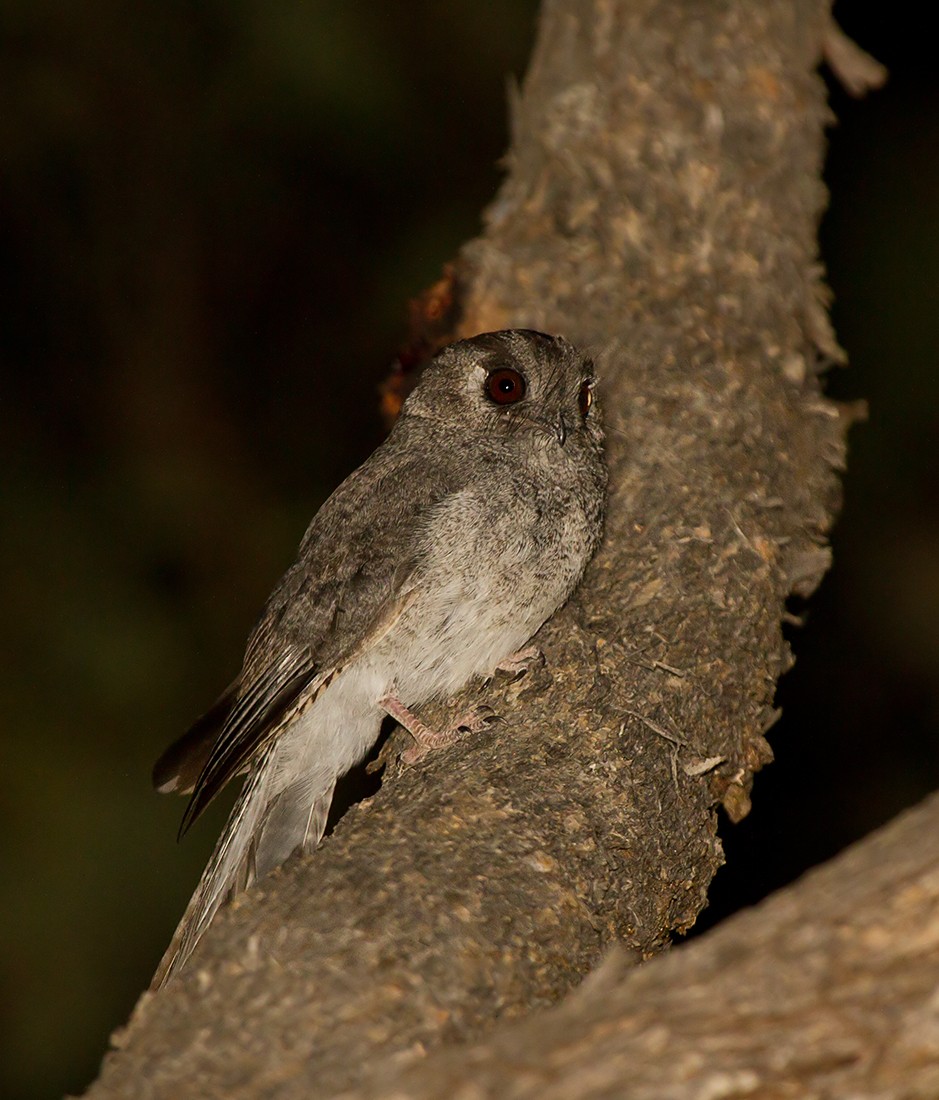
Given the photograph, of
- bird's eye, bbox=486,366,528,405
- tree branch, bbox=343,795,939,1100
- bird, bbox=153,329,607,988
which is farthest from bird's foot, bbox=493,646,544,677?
tree branch, bbox=343,795,939,1100

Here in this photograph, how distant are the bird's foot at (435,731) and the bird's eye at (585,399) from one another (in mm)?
1010

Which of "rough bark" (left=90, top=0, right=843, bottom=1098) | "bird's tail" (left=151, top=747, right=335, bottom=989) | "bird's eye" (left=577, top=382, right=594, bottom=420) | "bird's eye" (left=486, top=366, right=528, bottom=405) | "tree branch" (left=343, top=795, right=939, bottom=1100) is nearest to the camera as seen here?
"tree branch" (left=343, top=795, right=939, bottom=1100)

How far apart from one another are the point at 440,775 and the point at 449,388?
1.30 m

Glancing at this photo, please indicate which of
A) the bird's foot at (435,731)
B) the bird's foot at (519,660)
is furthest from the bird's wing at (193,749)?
the bird's foot at (519,660)

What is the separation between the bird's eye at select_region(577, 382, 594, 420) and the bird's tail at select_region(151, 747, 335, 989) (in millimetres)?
1379

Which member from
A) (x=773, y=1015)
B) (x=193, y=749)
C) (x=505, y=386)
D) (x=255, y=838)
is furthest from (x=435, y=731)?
(x=773, y=1015)

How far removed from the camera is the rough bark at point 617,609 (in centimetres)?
227

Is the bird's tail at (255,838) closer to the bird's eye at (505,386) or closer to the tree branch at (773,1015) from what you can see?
the bird's eye at (505,386)

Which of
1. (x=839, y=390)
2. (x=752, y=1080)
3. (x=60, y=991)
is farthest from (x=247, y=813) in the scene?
(x=839, y=390)

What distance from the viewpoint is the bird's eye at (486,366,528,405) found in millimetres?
3578

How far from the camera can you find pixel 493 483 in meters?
3.46

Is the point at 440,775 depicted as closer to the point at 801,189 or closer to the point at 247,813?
the point at 247,813

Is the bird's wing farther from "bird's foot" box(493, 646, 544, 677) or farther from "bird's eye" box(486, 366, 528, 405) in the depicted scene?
"bird's eye" box(486, 366, 528, 405)

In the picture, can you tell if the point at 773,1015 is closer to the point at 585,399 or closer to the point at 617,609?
the point at 617,609
